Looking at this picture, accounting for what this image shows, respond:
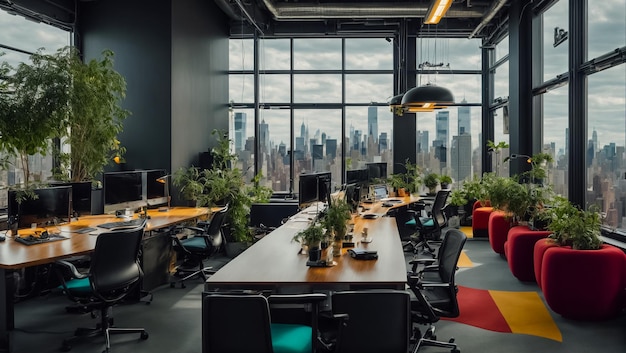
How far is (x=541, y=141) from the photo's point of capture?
8641 mm

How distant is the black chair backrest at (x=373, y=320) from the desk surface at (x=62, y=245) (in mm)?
2816

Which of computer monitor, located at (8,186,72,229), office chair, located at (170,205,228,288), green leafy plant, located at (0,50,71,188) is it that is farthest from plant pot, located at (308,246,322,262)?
green leafy plant, located at (0,50,71,188)

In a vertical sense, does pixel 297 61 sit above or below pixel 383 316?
above

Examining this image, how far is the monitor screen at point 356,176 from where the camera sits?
8.25m

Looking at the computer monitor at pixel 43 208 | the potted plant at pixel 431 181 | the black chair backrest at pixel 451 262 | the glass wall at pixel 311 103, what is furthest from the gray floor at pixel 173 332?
the potted plant at pixel 431 181

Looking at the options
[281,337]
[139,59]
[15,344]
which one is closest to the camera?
[281,337]

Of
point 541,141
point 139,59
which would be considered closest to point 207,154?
point 139,59

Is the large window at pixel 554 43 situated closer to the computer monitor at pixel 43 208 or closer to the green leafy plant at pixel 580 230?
the green leafy plant at pixel 580 230

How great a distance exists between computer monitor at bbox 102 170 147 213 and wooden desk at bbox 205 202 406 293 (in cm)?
250

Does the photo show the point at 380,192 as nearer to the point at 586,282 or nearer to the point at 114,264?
the point at 586,282

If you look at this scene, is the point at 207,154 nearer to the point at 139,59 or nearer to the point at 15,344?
the point at 139,59

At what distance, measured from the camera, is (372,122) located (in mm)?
11453

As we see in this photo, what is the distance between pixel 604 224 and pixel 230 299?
5396mm

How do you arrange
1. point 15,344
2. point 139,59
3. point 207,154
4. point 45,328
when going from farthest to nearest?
point 207,154 → point 139,59 → point 45,328 → point 15,344
